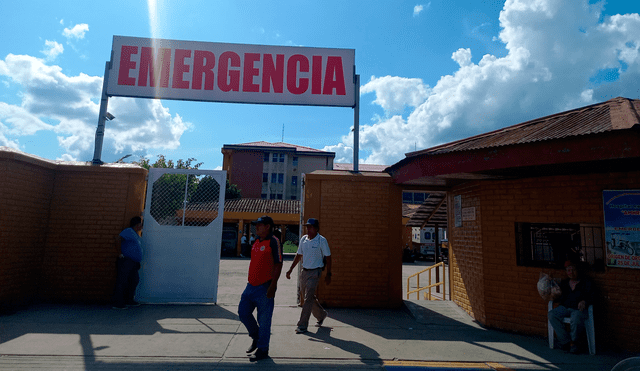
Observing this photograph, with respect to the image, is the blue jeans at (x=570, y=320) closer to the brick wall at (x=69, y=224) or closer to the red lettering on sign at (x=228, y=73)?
the red lettering on sign at (x=228, y=73)

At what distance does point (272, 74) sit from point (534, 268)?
638 cm

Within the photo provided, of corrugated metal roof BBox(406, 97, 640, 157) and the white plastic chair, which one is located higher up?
corrugated metal roof BBox(406, 97, 640, 157)

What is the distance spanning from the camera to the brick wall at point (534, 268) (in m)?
4.88

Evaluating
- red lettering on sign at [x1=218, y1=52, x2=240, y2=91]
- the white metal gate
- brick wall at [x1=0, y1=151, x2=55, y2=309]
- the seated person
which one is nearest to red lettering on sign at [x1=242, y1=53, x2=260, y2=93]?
red lettering on sign at [x1=218, y1=52, x2=240, y2=91]

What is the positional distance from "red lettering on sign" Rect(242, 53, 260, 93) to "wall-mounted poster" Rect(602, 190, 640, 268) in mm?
6730

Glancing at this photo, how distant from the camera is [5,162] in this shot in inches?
232

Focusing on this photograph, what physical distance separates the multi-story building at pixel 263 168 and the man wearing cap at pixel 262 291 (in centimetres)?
3487

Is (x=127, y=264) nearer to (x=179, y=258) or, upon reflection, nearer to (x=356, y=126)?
(x=179, y=258)

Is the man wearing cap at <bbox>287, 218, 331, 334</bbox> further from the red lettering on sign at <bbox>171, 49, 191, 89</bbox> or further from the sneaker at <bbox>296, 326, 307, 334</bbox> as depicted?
the red lettering on sign at <bbox>171, 49, 191, 89</bbox>

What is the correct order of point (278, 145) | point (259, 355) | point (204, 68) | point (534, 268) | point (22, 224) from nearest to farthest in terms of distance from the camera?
point (259, 355) < point (534, 268) < point (22, 224) < point (204, 68) < point (278, 145)

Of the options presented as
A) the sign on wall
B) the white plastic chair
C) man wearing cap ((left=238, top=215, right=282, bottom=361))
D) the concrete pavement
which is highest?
the sign on wall

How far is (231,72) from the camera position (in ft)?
25.8

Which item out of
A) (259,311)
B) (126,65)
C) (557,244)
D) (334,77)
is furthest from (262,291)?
(126,65)

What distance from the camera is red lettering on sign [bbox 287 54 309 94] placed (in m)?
7.94
